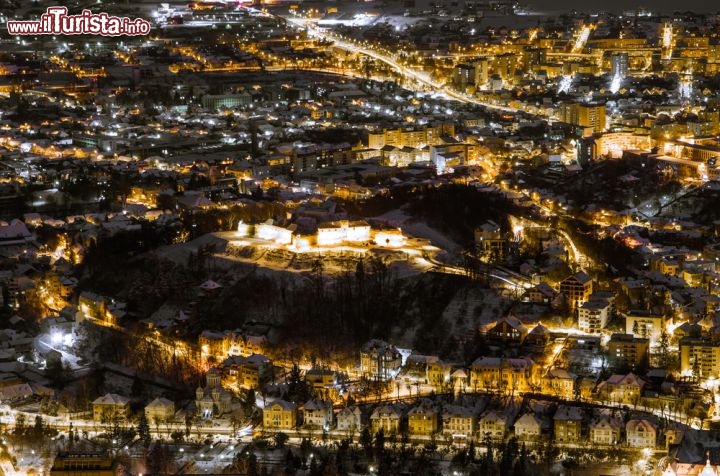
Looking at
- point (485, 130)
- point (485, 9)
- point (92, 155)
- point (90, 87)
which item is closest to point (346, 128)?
point (485, 130)

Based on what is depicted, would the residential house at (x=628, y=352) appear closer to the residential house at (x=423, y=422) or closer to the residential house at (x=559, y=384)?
the residential house at (x=559, y=384)

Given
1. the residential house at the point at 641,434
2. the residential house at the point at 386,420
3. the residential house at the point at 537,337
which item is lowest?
the residential house at the point at 386,420

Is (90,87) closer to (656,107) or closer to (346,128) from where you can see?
(346,128)

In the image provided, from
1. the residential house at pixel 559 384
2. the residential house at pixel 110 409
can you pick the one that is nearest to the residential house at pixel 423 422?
the residential house at pixel 559 384

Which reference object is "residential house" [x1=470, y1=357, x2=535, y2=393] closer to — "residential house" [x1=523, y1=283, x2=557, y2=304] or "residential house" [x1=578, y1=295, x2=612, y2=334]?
"residential house" [x1=578, y1=295, x2=612, y2=334]

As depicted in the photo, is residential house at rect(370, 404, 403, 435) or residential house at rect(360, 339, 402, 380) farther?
residential house at rect(360, 339, 402, 380)

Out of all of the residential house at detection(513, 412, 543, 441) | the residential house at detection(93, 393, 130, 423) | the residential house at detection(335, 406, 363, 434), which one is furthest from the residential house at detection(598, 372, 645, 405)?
the residential house at detection(93, 393, 130, 423)
